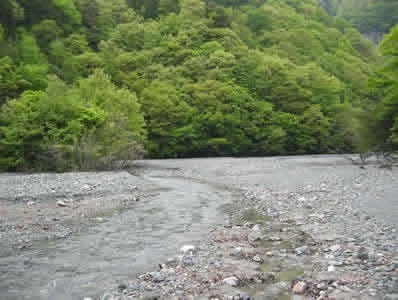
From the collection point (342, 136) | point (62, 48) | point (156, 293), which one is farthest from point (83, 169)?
point (342, 136)

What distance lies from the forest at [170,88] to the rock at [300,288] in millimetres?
28951

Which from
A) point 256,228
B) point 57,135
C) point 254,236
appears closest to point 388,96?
point 256,228

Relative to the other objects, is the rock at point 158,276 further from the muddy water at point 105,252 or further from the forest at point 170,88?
the forest at point 170,88

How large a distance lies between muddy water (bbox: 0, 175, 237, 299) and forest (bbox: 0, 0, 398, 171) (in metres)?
19.9

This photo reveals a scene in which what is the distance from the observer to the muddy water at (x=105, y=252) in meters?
8.69

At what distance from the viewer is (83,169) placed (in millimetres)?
34656

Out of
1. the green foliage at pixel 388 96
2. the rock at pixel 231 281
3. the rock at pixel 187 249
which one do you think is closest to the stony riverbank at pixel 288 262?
the rock at pixel 231 281

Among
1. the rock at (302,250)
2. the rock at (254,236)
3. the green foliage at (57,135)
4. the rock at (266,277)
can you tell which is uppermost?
the green foliage at (57,135)

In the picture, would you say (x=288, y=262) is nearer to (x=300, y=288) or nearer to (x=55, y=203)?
(x=300, y=288)

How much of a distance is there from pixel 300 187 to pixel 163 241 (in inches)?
532

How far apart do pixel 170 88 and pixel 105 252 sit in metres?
52.0

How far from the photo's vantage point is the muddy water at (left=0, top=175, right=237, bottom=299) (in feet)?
28.5

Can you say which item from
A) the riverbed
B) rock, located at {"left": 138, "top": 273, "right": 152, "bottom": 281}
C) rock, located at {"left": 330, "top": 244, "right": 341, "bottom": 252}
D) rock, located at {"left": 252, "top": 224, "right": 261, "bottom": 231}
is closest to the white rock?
rock, located at {"left": 330, "top": 244, "right": 341, "bottom": 252}

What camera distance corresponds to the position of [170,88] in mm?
61844
